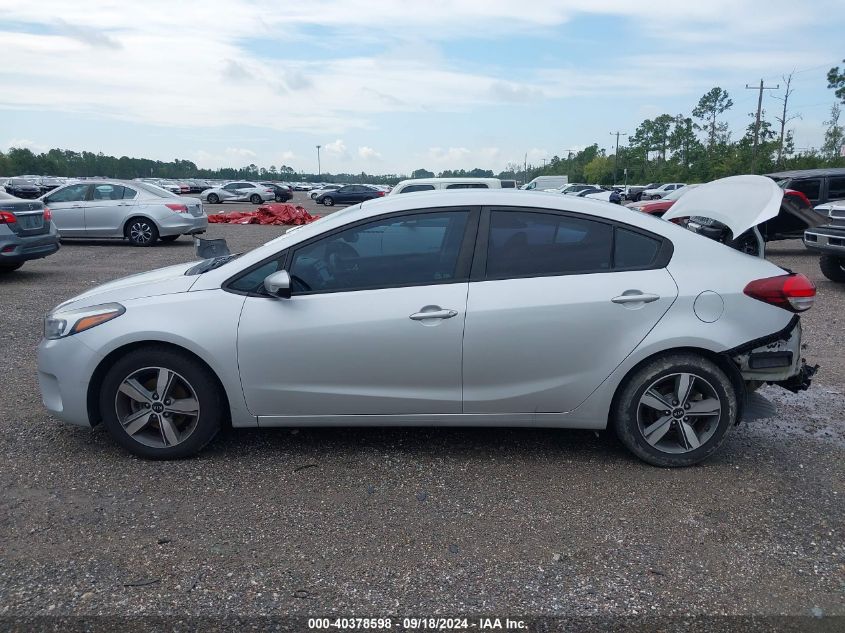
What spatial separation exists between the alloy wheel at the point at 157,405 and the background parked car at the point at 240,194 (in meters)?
46.3

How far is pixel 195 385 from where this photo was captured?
13.9ft

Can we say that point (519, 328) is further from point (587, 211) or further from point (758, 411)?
point (758, 411)

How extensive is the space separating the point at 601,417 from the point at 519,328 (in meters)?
0.73

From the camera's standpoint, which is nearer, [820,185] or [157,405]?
[157,405]

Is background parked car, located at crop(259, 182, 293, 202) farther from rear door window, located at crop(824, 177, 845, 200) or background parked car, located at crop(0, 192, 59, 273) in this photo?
rear door window, located at crop(824, 177, 845, 200)

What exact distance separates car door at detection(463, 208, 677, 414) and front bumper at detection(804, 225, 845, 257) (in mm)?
7552

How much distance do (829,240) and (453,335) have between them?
28.8 ft

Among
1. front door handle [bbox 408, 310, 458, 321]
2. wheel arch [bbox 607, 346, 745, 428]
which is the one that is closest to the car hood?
front door handle [bbox 408, 310, 458, 321]

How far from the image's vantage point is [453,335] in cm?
411

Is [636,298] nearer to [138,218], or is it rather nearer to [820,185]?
[820,185]

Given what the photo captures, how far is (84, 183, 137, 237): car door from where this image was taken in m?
17.0

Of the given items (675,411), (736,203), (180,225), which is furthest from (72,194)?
(675,411)

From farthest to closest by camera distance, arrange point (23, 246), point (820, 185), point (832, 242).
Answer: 1. point (820, 185)
2. point (23, 246)
3. point (832, 242)

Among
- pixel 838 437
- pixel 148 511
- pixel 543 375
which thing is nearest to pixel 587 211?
pixel 543 375
